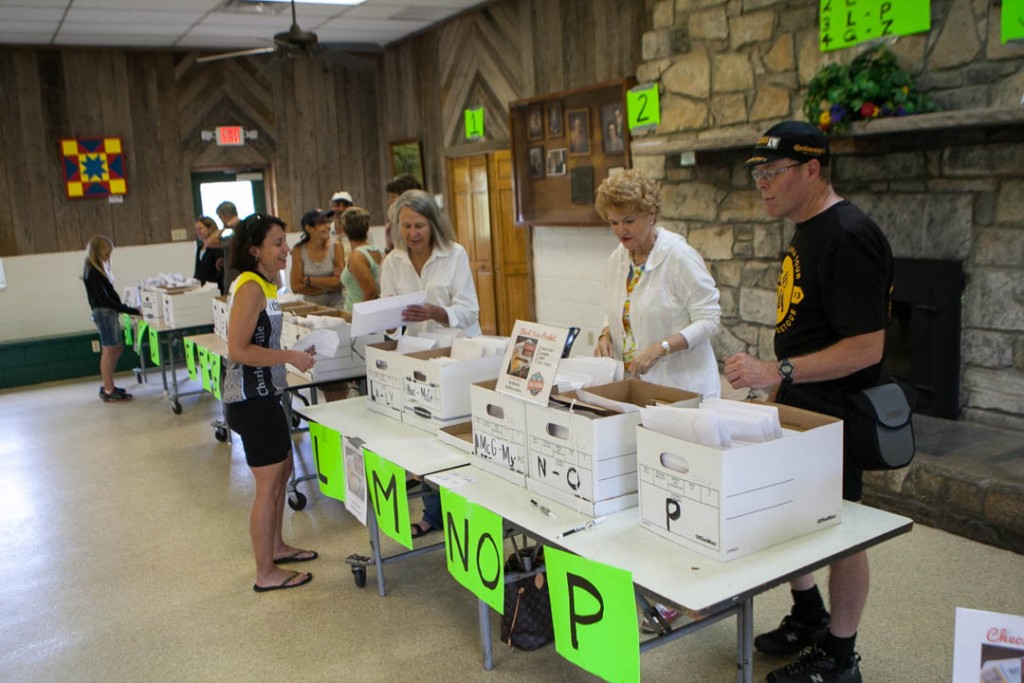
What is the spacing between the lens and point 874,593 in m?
3.08

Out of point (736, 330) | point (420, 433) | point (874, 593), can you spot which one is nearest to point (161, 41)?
point (736, 330)

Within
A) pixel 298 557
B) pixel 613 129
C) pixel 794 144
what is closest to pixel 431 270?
Answer: pixel 298 557

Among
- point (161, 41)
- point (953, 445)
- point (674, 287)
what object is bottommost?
point (953, 445)

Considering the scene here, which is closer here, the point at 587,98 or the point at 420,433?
the point at 420,433

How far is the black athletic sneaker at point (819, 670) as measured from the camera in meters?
2.33

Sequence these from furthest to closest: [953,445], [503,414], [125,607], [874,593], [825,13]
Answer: [825,13] < [953,445] < [125,607] < [874,593] < [503,414]

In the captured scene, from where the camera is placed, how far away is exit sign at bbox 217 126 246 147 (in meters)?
8.84

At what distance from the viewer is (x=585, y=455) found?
2104mm

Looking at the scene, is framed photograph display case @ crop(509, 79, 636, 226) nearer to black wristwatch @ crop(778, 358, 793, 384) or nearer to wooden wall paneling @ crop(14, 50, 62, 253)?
black wristwatch @ crop(778, 358, 793, 384)

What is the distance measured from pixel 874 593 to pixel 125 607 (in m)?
2.81

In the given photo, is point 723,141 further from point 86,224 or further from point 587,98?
point 86,224

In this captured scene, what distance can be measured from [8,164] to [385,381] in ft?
21.6

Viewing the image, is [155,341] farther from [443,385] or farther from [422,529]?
[443,385]

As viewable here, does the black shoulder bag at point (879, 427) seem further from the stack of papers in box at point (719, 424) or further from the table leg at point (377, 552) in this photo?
the table leg at point (377, 552)
